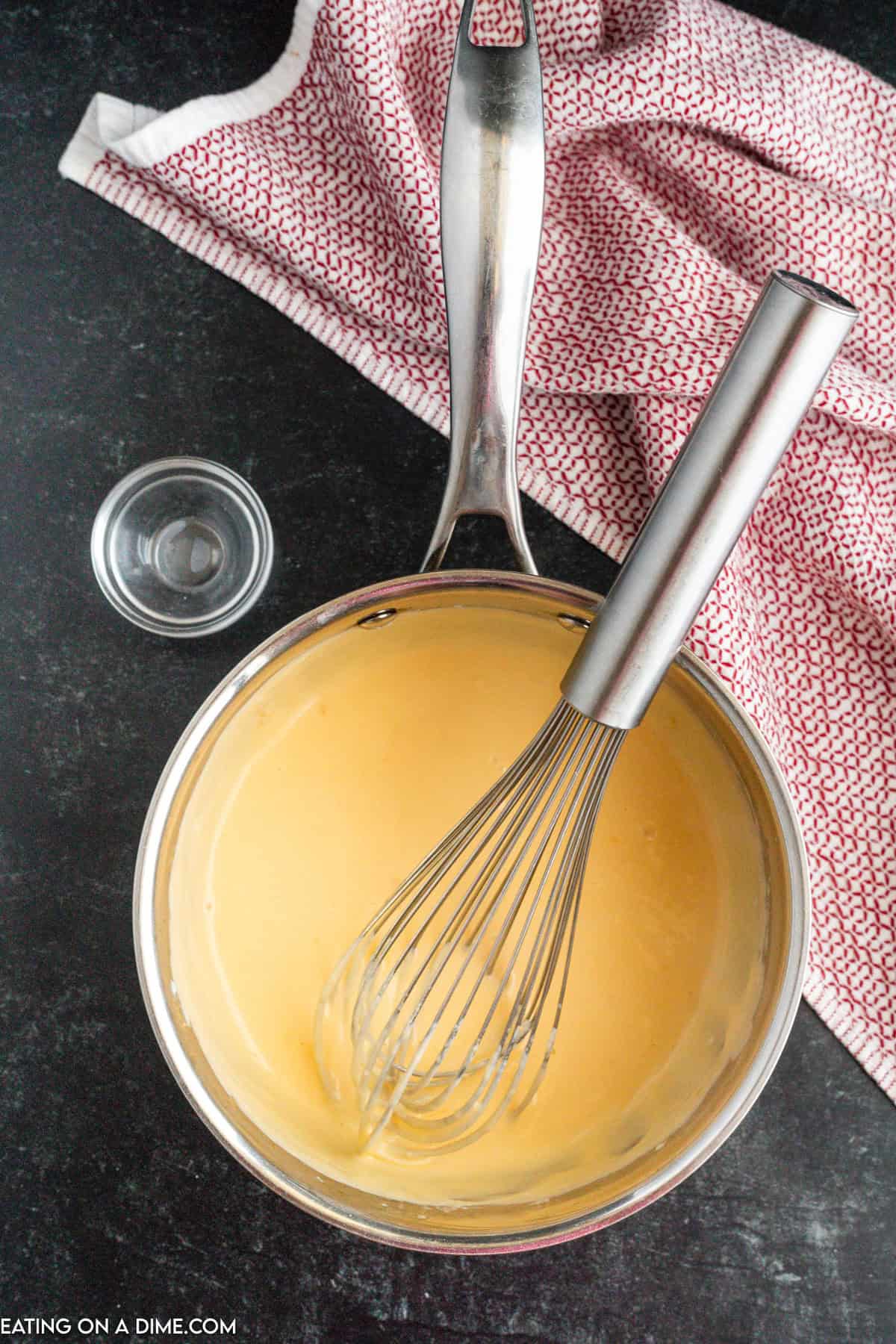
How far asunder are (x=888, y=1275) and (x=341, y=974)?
1.21ft

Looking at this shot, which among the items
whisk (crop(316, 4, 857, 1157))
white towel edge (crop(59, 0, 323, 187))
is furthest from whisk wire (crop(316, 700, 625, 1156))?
white towel edge (crop(59, 0, 323, 187))

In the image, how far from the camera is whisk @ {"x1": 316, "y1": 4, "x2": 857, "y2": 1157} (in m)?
0.39

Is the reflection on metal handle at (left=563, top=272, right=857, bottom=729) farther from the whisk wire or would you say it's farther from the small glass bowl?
the small glass bowl

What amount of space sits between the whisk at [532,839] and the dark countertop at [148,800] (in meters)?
0.14

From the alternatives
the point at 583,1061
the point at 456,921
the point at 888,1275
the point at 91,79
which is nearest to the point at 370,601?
the point at 456,921

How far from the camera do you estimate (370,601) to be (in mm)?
526

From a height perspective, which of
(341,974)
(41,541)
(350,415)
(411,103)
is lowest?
(341,974)

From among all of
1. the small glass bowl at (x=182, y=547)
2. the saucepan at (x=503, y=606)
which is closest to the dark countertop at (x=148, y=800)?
the small glass bowl at (x=182, y=547)

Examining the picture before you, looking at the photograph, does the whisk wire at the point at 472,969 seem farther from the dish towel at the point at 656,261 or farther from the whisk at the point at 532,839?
the dish towel at the point at 656,261

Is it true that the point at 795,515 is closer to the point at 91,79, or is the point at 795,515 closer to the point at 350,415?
the point at 350,415

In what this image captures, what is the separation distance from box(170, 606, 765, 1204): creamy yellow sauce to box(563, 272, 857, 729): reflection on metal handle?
0.44 ft

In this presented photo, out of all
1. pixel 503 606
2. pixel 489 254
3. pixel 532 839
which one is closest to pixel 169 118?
pixel 489 254

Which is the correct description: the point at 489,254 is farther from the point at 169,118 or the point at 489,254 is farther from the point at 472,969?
the point at 472,969

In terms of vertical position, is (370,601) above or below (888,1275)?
above
